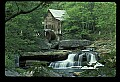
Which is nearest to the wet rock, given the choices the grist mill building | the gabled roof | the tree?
the grist mill building

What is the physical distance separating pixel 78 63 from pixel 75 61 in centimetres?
5

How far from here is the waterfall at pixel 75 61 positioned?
2607mm

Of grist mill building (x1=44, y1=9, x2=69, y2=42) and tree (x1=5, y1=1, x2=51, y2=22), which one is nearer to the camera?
tree (x1=5, y1=1, x2=51, y2=22)

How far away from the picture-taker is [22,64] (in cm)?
261

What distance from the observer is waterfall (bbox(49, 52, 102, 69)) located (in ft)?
8.55

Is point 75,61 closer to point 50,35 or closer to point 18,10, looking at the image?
point 50,35

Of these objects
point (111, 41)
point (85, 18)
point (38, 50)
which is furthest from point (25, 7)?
point (111, 41)

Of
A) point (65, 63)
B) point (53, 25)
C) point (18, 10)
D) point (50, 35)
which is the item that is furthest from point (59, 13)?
point (65, 63)

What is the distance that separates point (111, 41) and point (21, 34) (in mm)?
1228

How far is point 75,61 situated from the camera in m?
2.66

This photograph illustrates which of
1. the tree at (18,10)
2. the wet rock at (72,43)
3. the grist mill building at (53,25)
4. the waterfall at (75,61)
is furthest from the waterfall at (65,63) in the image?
the tree at (18,10)

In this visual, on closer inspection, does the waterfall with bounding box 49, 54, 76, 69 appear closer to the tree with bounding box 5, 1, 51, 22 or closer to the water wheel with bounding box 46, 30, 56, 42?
the water wheel with bounding box 46, 30, 56, 42

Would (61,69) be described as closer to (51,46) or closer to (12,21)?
(51,46)
